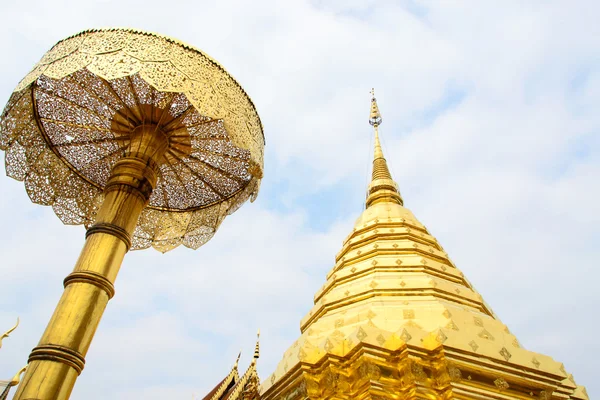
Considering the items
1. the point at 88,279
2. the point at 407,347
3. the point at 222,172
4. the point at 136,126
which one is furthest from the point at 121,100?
the point at 407,347

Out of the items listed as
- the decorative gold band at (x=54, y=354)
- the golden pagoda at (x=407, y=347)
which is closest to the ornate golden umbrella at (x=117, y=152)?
the decorative gold band at (x=54, y=354)

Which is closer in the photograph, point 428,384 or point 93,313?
point 93,313

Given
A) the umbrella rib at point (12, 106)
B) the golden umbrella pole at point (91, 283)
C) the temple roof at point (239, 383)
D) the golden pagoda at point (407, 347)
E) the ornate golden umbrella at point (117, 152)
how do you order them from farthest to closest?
the temple roof at point (239, 383)
the golden pagoda at point (407, 347)
the umbrella rib at point (12, 106)
the ornate golden umbrella at point (117, 152)
the golden umbrella pole at point (91, 283)

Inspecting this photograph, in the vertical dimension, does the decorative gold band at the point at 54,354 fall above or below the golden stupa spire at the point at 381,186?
below

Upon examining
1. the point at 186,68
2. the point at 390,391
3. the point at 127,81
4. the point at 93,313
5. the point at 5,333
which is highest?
the point at 127,81

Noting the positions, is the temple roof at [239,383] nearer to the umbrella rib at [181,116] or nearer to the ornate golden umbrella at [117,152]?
the ornate golden umbrella at [117,152]

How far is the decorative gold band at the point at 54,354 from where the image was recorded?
332cm

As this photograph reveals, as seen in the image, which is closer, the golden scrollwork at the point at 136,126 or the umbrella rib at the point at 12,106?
the golden scrollwork at the point at 136,126

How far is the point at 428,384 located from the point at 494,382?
73 cm

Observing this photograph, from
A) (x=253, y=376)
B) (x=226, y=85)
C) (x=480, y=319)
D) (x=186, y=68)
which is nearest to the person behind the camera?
(x=186, y=68)

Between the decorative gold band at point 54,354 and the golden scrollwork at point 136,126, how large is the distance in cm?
215

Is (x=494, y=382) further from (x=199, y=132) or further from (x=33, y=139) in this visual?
(x=33, y=139)

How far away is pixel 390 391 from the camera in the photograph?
559 cm

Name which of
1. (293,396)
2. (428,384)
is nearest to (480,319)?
(428,384)
